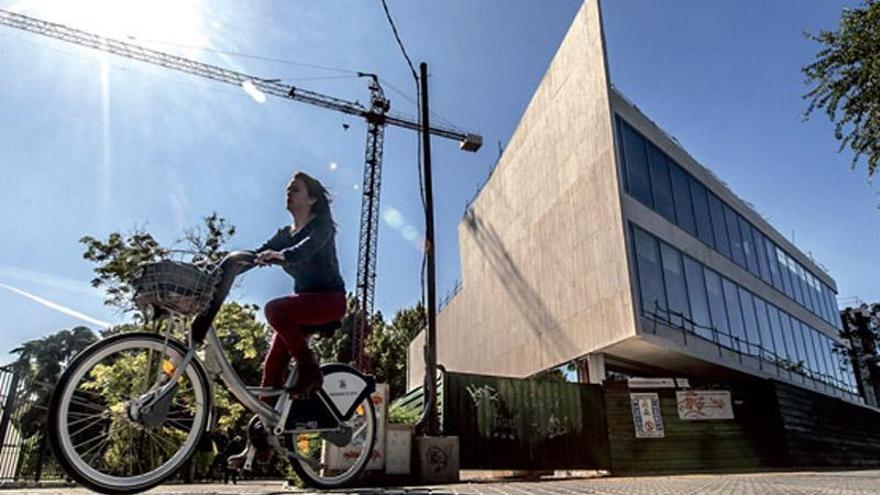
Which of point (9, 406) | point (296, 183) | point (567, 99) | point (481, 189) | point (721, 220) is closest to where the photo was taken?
point (296, 183)

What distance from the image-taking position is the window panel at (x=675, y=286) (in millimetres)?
12922

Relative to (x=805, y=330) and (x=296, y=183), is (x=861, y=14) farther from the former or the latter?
(x=805, y=330)

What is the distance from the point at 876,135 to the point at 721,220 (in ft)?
34.0

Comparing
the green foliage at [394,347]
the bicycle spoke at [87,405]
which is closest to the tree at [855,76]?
the bicycle spoke at [87,405]

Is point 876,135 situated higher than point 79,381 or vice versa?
point 876,135

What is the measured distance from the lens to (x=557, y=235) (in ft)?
49.4

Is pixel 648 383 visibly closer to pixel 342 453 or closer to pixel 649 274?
pixel 649 274

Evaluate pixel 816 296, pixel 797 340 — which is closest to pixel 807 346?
pixel 797 340

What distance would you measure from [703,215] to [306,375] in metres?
17.0

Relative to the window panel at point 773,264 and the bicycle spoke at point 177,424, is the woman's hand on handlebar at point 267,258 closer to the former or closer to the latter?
the bicycle spoke at point 177,424

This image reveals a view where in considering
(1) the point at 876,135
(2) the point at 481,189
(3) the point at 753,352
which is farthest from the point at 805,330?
(1) the point at 876,135

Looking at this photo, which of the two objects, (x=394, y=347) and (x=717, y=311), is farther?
(x=394, y=347)

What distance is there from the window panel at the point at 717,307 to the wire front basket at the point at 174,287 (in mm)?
15269

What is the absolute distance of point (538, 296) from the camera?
1585 cm
